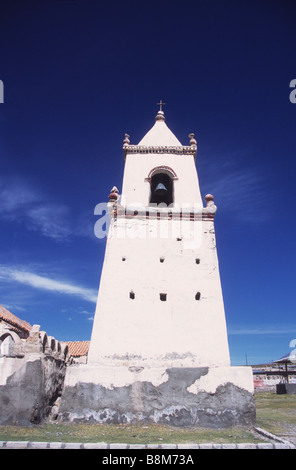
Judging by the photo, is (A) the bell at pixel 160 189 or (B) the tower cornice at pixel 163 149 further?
(B) the tower cornice at pixel 163 149

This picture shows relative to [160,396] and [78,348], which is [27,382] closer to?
[160,396]

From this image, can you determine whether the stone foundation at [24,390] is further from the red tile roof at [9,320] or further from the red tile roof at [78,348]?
the red tile roof at [78,348]

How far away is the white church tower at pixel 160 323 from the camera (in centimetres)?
740

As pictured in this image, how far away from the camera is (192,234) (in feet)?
33.0

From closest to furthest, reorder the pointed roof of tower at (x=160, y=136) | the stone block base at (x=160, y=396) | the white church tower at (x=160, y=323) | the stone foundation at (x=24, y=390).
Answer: the stone foundation at (x=24, y=390) → the stone block base at (x=160, y=396) → the white church tower at (x=160, y=323) → the pointed roof of tower at (x=160, y=136)

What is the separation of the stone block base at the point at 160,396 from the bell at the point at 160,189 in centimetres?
679

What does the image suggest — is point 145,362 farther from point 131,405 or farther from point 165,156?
point 165,156

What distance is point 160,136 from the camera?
1318 centimetres

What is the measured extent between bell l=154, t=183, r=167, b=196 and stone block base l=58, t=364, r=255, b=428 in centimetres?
679

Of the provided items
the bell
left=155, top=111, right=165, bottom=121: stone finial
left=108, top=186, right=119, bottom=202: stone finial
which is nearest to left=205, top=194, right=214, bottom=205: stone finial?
the bell

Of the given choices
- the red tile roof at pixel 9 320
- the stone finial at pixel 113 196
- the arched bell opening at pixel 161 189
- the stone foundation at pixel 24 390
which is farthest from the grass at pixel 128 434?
the red tile roof at pixel 9 320
